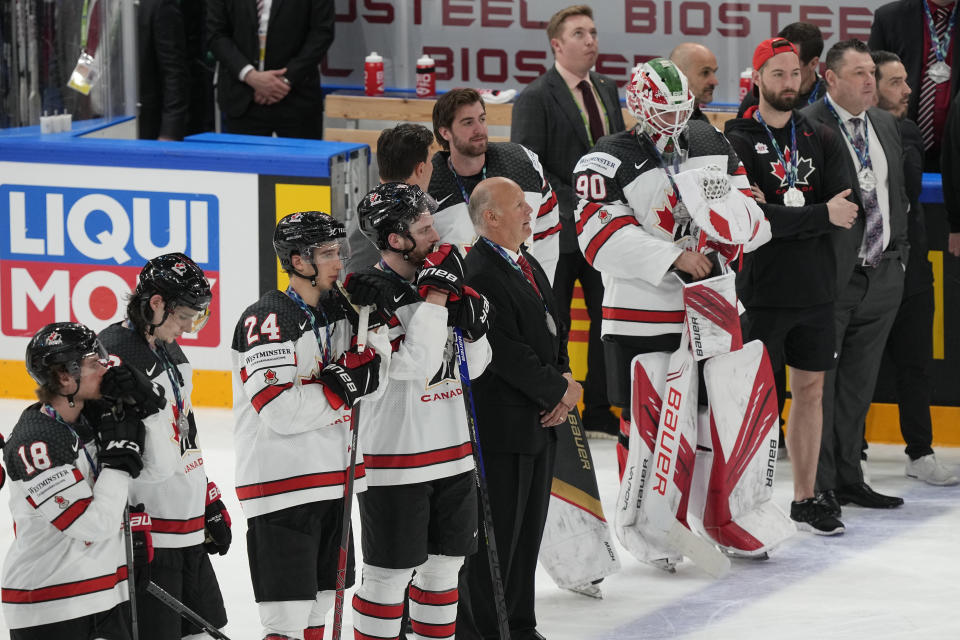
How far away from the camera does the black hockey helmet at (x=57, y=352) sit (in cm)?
335

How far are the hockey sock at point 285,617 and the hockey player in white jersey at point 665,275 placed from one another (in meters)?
1.70

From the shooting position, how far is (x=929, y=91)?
6.86m

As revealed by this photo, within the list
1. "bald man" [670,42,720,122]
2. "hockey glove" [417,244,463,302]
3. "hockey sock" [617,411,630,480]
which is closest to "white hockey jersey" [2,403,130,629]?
"hockey glove" [417,244,463,302]

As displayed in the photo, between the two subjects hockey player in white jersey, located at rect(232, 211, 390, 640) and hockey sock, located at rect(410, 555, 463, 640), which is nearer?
hockey player in white jersey, located at rect(232, 211, 390, 640)

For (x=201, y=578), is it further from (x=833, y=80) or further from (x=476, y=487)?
(x=833, y=80)

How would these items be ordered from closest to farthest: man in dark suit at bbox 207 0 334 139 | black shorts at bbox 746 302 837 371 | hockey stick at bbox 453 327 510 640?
hockey stick at bbox 453 327 510 640 → black shorts at bbox 746 302 837 371 → man in dark suit at bbox 207 0 334 139

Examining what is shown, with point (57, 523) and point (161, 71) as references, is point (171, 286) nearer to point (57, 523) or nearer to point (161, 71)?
point (57, 523)

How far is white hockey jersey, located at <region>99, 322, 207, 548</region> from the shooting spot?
3.67 meters

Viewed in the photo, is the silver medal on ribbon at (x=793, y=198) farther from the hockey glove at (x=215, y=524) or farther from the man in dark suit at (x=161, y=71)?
the man in dark suit at (x=161, y=71)

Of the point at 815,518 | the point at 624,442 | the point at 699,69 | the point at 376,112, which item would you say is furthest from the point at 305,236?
the point at 376,112

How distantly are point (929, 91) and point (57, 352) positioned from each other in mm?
4688

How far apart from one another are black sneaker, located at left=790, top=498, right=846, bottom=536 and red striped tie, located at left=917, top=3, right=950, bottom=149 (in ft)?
7.03

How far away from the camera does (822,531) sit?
5430 millimetres

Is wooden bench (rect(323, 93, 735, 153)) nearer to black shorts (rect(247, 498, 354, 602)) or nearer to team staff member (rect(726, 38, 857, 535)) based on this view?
team staff member (rect(726, 38, 857, 535))
